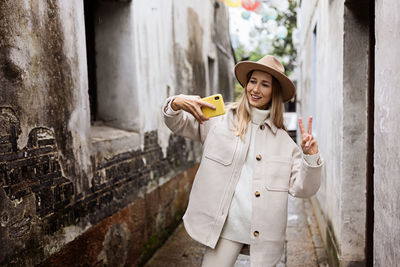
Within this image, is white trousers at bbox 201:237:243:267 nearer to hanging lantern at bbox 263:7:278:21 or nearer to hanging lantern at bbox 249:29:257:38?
hanging lantern at bbox 263:7:278:21

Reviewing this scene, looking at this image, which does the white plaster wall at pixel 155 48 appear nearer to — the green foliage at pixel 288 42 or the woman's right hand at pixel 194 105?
the woman's right hand at pixel 194 105

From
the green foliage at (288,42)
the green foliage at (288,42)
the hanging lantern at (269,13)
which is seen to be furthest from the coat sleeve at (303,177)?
the green foliage at (288,42)

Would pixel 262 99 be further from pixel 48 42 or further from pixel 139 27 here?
pixel 139 27

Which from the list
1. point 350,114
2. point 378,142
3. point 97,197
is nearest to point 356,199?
point 350,114

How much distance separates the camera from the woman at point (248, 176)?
7.20ft

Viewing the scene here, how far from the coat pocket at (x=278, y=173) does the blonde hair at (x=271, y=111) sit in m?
0.22

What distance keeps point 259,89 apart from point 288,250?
266 centimetres

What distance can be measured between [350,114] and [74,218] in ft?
7.48

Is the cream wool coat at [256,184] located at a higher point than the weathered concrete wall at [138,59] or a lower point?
lower

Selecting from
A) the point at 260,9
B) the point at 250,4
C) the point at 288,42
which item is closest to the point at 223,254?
the point at 250,4

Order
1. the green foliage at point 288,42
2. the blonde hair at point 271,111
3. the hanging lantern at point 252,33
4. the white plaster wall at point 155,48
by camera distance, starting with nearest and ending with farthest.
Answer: the blonde hair at point 271,111 → the white plaster wall at point 155,48 → the hanging lantern at point 252,33 → the green foliage at point 288,42

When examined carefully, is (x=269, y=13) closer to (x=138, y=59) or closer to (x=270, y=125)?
(x=138, y=59)

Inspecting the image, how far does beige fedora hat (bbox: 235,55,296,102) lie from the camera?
2266 millimetres

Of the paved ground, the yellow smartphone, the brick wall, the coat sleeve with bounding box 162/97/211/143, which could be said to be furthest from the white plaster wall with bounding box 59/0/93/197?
the paved ground
